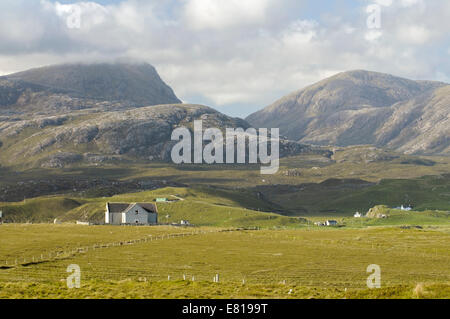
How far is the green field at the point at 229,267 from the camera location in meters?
40.9

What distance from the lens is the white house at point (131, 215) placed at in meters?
177

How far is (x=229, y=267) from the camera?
6750cm

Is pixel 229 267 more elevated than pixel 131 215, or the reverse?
pixel 229 267

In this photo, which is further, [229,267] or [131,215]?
[131,215]

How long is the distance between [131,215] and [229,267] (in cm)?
11391

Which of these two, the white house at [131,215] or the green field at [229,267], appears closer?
the green field at [229,267]

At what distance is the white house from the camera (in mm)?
176625

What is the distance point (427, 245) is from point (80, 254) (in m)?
68.3

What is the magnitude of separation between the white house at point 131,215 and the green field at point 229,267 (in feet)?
194

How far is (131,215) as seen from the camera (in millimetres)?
176750

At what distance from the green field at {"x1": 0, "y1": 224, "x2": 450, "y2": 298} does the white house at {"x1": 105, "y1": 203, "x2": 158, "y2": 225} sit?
5904cm

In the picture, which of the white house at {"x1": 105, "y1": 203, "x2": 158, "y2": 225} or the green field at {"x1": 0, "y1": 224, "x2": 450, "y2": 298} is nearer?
the green field at {"x1": 0, "y1": 224, "x2": 450, "y2": 298}
